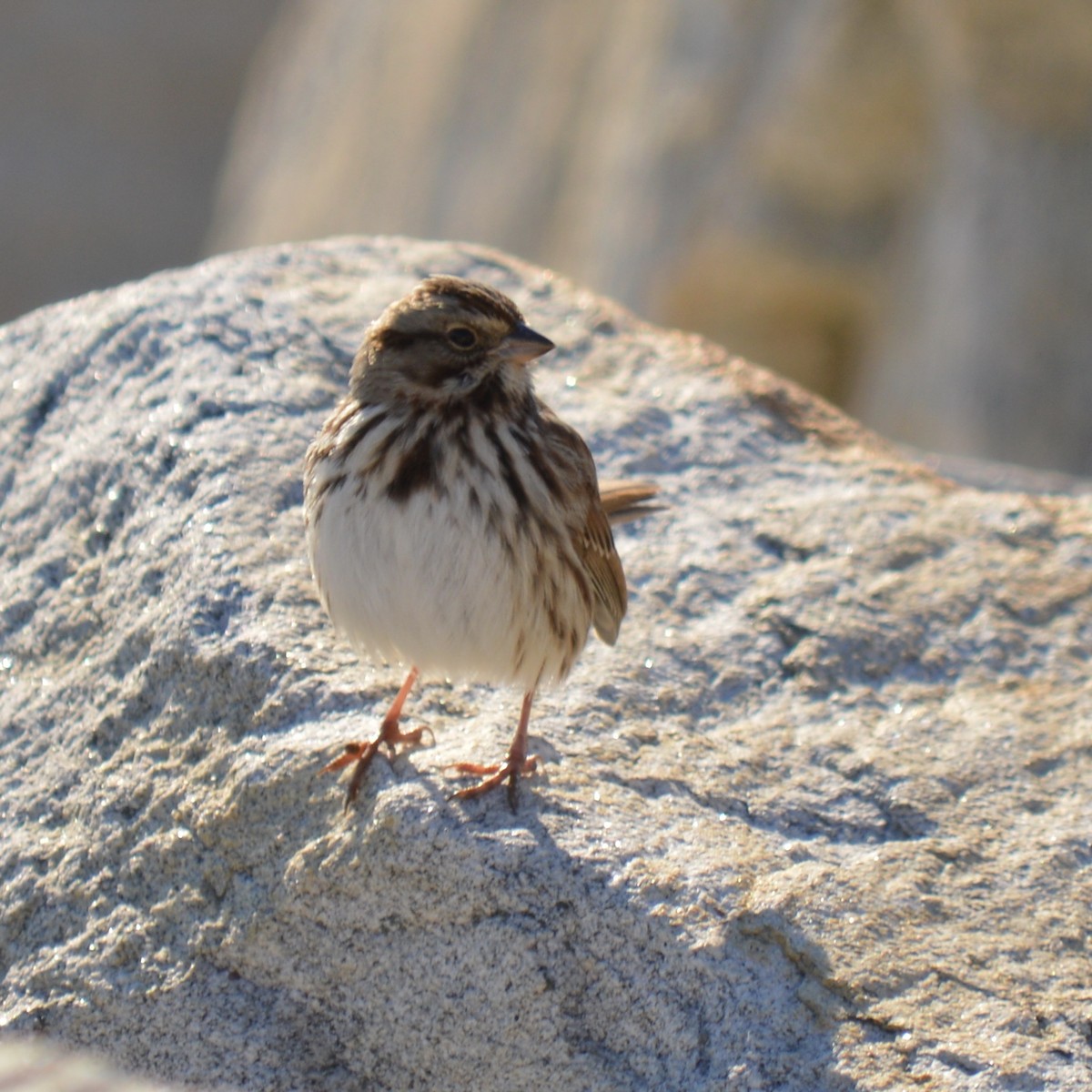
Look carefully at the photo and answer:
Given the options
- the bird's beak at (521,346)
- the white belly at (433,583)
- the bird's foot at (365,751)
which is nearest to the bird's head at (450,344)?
the bird's beak at (521,346)

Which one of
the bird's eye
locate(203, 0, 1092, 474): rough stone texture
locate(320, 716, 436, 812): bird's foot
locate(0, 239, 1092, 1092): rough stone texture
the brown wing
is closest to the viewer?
locate(0, 239, 1092, 1092): rough stone texture

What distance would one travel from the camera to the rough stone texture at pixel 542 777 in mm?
3531

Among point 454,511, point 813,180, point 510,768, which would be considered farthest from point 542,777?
point 813,180

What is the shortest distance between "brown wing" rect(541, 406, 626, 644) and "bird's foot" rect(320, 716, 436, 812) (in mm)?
639

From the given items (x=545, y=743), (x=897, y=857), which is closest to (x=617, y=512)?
(x=545, y=743)

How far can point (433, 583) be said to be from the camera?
3.90 m

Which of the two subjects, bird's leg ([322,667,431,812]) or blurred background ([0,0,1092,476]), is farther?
blurred background ([0,0,1092,476])

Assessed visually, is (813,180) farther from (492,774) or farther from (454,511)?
(492,774)

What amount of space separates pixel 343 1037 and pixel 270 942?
0.27m

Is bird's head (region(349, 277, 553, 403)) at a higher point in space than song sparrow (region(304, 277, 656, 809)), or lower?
higher

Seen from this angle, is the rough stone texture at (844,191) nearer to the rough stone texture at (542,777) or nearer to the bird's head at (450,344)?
the rough stone texture at (542,777)

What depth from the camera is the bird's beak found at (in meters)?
4.13

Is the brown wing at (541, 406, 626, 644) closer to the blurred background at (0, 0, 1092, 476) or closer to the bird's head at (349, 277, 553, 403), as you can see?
the bird's head at (349, 277, 553, 403)

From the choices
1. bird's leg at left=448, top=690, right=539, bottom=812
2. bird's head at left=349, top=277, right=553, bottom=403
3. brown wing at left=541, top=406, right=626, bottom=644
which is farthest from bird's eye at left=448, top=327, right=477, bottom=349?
bird's leg at left=448, top=690, right=539, bottom=812
